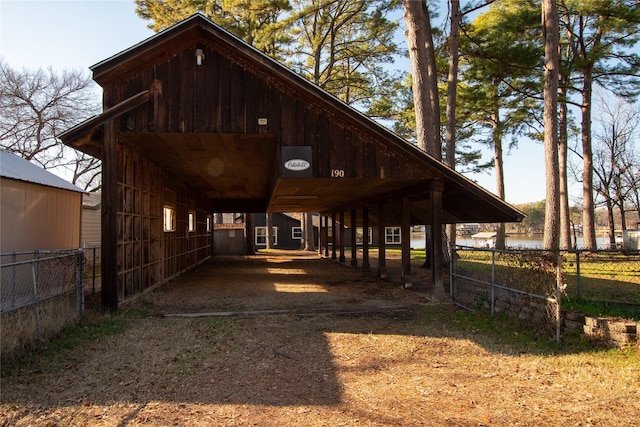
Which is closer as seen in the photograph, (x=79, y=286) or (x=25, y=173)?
(x=79, y=286)

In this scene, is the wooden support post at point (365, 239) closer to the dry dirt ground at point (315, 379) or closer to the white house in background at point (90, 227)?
the dry dirt ground at point (315, 379)

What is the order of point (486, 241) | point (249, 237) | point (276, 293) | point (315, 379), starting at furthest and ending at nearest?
point (486, 241), point (249, 237), point (276, 293), point (315, 379)

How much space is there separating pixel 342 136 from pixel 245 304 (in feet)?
13.5

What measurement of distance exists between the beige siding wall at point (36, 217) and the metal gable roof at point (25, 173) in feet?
0.45

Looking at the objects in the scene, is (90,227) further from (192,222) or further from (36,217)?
(36,217)

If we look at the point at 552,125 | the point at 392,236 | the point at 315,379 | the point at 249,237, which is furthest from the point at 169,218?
the point at 392,236

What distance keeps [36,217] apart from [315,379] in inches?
359

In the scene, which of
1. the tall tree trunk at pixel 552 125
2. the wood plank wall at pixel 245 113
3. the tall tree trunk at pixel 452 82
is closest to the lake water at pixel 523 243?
the tall tree trunk at pixel 552 125

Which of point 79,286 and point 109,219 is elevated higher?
point 109,219

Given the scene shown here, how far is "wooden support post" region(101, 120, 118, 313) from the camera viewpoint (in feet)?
25.5

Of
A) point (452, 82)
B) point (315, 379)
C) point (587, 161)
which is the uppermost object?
point (452, 82)

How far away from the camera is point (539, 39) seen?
21109 mm

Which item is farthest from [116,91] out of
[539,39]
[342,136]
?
[539,39]

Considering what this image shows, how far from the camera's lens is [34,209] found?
33.9 ft
